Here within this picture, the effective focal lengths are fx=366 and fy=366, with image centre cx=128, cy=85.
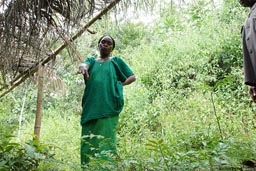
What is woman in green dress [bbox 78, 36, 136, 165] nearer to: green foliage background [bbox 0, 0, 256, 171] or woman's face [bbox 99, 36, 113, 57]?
woman's face [bbox 99, 36, 113, 57]

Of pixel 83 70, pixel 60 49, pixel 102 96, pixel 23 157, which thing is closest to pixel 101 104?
pixel 102 96

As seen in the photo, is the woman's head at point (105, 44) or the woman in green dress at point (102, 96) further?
the woman's head at point (105, 44)

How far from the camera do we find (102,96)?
2.95 meters

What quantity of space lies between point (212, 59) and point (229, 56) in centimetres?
27

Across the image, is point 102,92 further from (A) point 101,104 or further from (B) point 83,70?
(B) point 83,70

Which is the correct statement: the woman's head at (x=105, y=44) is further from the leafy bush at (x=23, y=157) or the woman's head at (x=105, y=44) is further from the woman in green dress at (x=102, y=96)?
the leafy bush at (x=23, y=157)

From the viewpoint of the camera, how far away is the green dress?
2910 mm

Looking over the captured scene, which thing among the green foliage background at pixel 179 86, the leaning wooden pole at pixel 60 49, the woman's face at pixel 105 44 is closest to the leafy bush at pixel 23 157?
the leaning wooden pole at pixel 60 49

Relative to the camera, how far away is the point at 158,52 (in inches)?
254

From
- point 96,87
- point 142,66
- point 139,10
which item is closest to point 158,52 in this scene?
point 142,66

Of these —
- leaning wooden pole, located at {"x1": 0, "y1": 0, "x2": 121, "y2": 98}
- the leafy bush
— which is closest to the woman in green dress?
leaning wooden pole, located at {"x1": 0, "y1": 0, "x2": 121, "y2": 98}

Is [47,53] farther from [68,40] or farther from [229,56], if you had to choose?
[229,56]

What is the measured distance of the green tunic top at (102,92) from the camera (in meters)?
2.93

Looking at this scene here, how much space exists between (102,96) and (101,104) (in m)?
0.07
